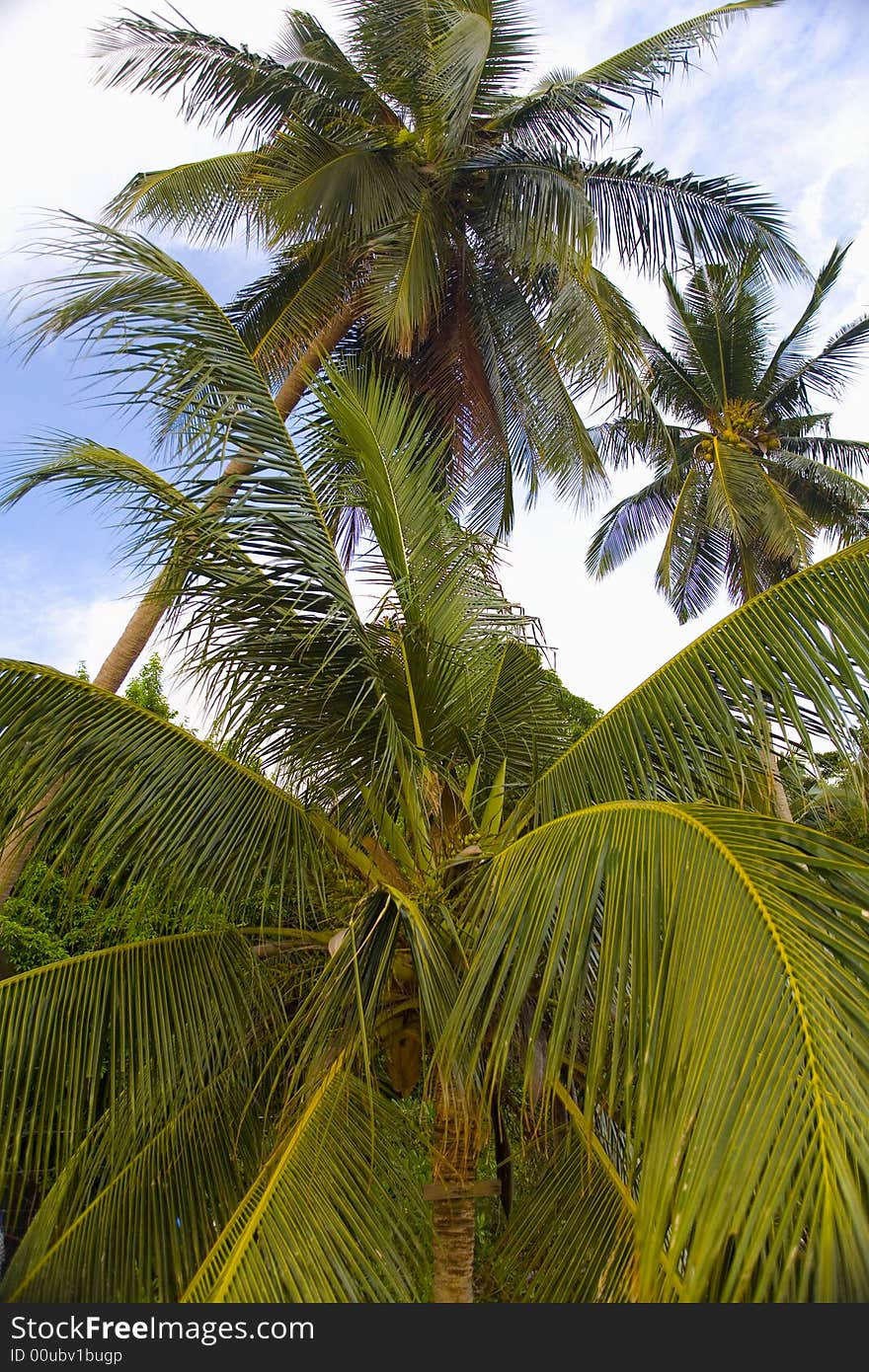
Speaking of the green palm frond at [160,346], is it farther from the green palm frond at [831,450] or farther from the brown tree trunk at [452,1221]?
the green palm frond at [831,450]

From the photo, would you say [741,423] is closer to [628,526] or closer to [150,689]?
[628,526]

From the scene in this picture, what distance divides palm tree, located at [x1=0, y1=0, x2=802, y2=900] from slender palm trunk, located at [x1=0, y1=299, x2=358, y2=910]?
1.1 inches

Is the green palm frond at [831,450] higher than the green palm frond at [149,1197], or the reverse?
the green palm frond at [831,450]

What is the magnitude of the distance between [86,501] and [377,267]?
201 inches

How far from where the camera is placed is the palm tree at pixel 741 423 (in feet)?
54.7

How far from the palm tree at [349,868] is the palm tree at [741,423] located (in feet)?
40.8

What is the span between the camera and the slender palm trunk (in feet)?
13.4

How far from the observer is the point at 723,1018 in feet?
6.69

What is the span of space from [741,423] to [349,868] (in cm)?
1498

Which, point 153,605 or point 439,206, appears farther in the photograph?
point 439,206

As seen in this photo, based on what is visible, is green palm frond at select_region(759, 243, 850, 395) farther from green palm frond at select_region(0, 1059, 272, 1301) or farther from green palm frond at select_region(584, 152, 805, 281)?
green palm frond at select_region(0, 1059, 272, 1301)

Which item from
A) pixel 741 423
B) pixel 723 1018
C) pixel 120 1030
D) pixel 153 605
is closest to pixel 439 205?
pixel 153 605

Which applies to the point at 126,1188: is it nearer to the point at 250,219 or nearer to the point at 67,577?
the point at 67,577

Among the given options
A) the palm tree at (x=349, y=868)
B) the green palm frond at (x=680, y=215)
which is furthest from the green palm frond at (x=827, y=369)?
the palm tree at (x=349, y=868)
